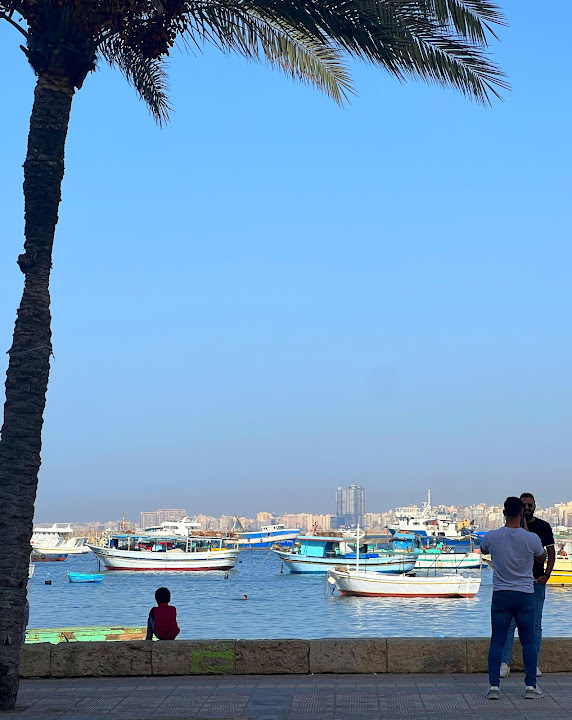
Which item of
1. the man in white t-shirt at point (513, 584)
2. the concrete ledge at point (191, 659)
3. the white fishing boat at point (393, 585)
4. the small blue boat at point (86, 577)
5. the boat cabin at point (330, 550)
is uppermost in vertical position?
the man in white t-shirt at point (513, 584)

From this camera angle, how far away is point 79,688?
30.3ft

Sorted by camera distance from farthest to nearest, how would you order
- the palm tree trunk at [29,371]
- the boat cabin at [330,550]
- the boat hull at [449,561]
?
the boat cabin at [330,550], the boat hull at [449,561], the palm tree trunk at [29,371]

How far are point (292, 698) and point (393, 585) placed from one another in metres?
60.2

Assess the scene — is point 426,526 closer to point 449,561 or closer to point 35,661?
point 449,561

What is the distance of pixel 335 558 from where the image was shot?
99250 mm

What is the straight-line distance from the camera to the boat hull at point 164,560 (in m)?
102

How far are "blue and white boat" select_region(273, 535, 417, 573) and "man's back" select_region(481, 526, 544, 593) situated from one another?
246 ft


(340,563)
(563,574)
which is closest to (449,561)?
(340,563)

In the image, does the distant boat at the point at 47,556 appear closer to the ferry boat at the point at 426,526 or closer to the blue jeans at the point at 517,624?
the ferry boat at the point at 426,526

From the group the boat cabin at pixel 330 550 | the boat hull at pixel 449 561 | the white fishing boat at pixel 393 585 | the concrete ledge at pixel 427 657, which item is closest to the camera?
the concrete ledge at pixel 427 657

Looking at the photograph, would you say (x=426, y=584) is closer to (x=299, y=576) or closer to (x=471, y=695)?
(x=299, y=576)

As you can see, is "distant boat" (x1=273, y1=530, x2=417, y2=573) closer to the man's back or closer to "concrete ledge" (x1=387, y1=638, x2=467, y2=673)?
"concrete ledge" (x1=387, y1=638, x2=467, y2=673)

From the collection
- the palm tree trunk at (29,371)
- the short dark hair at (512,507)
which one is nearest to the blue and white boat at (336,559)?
the short dark hair at (512,507)

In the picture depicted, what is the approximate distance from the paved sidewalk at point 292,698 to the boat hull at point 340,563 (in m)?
75.8
